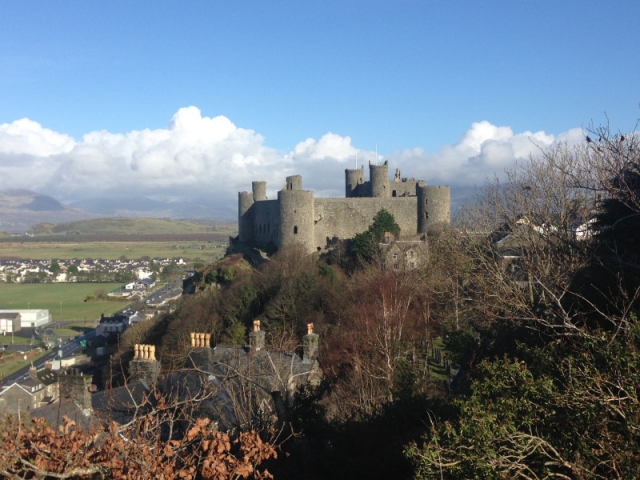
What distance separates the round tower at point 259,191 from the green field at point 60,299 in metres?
27.3

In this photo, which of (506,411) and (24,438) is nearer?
(24,438)

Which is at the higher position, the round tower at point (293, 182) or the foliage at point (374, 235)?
the round tower at point (293, 182)

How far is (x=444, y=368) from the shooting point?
17562 mm

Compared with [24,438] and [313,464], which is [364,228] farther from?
[24,438]

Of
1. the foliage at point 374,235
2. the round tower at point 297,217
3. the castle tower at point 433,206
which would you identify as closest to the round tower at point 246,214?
the round tower at point 297,217

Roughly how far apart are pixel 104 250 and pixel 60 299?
2979 inches

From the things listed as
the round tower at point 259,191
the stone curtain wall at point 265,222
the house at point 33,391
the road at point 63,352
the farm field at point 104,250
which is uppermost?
the round tower at point 259,191

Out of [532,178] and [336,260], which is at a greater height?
[532,178]

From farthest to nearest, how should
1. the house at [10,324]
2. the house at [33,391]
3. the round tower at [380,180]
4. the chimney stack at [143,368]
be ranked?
the house at [10,324], the round tower at [380,180], the house at [33,391], the chimney stack at [143,368]

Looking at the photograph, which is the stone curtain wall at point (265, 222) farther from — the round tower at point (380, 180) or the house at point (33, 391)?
the house at point (33, 391)

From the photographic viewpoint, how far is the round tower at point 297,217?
110ft

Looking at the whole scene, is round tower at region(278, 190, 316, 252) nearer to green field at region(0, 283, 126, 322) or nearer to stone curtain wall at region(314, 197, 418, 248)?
stone curtain wall at region(314, 197, 418, 248)

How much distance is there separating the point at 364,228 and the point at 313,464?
2684cm

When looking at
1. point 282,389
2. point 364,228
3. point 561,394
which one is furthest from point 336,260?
point 561,394
